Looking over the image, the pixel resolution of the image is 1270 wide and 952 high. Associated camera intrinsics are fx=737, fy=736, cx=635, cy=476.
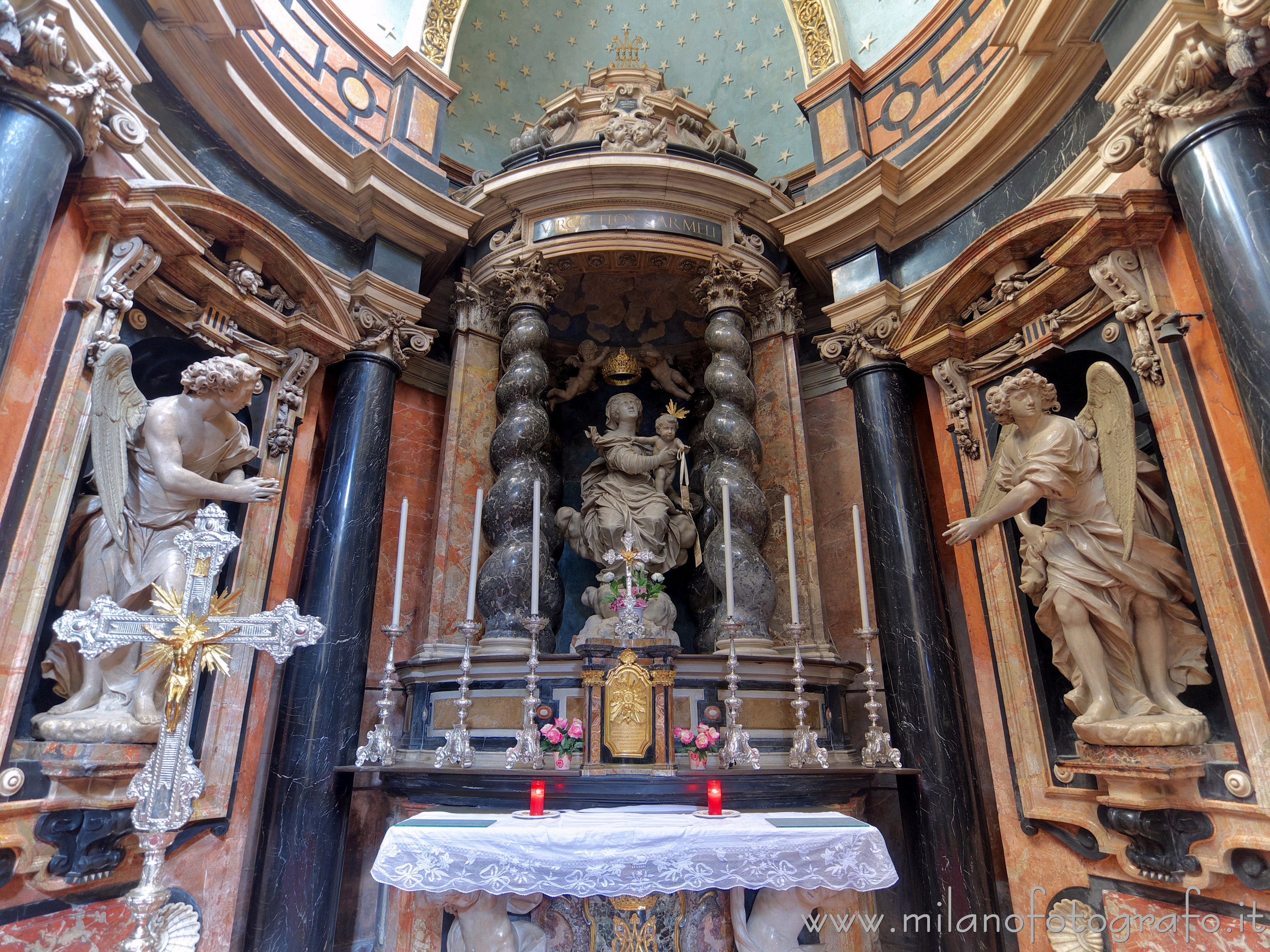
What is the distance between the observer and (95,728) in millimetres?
3254

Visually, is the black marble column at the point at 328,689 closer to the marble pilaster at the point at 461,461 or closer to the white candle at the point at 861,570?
the marble pilaster at the point at 461,461

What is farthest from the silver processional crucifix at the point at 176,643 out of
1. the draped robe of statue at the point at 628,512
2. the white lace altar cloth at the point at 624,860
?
the draped robe of statue at the point at 628,512

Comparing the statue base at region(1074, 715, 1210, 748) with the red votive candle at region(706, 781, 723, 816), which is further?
the red votive candle at region(706, 781, 723, 816)

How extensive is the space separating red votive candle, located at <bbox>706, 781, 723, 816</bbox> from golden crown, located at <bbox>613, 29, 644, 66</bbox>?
296 inches

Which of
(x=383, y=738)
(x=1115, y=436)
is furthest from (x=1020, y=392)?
Answer: (x=383, y=738)

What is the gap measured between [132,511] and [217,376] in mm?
794

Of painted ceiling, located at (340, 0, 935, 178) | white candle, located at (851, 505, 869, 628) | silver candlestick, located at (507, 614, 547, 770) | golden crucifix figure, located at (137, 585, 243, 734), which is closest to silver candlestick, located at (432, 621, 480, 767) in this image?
silver candlestick, located at (507, 614, 547, 770)

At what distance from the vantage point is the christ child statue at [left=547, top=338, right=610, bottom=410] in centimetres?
701

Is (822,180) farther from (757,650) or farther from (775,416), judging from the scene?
(757,650)

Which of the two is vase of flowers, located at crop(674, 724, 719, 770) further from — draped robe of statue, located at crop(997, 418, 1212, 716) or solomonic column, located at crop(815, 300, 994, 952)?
draped robe of statue, located at crop(997, 418, 1212, 716)

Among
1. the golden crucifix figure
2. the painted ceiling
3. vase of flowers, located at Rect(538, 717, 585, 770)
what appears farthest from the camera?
the painted ceiling

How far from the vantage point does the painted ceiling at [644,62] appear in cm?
826

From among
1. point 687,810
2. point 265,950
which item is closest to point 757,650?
point 687,810

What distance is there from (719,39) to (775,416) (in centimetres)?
526
